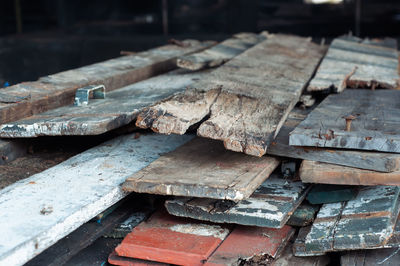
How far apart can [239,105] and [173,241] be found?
78 centimetres

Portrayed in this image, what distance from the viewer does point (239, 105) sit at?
2775 millimetres

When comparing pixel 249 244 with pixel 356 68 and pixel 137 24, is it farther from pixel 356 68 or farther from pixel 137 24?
pixel 137 24

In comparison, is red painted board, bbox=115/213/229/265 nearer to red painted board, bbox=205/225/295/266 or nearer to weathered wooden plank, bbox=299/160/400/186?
red painted board, bbox=205/225/295/266

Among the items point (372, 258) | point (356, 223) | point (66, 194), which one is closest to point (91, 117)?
point (66, 194)

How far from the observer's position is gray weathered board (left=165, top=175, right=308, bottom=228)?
93.7 inches

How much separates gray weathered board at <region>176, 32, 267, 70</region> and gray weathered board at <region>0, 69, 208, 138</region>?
1.50 ft

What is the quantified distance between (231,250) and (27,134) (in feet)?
3.89

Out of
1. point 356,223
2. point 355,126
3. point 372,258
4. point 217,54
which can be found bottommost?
point 372,258

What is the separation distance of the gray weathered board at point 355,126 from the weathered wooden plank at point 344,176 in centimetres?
10

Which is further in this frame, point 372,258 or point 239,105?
point 239,105

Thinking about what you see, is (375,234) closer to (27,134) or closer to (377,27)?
(27,134)

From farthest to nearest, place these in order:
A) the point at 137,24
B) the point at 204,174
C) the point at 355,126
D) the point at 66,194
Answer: the point at 137,24
the point at 355,126
the point at 204,174
the point at 66,194

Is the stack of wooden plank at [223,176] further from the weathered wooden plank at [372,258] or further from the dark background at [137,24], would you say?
the dark background at [137,24]

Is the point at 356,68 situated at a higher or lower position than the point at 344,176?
higher
